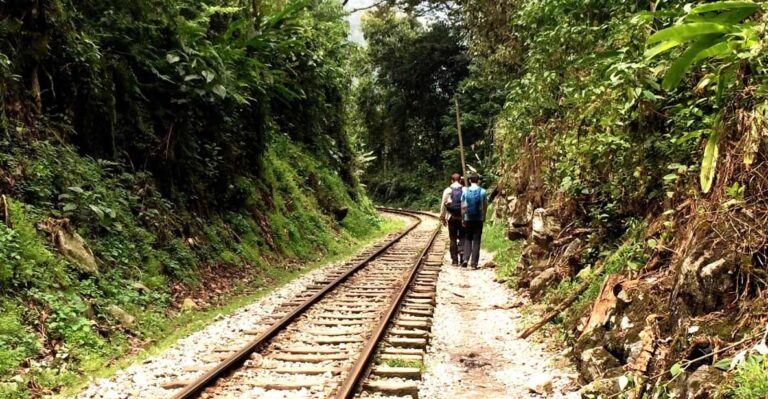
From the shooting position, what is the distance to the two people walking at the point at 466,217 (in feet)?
41.3

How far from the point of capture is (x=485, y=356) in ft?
20.8

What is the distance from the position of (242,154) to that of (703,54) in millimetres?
11740

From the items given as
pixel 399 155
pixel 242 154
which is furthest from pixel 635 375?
pixel 399 155

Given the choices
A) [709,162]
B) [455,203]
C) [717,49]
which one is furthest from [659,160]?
[455,203]

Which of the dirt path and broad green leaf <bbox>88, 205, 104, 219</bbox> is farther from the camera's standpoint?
broad green leaf <bbox>88, 205, 104, 219</bbox>

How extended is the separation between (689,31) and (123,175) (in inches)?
336

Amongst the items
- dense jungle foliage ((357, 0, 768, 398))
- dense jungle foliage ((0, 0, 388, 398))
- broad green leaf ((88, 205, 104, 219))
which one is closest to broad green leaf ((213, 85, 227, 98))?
dense jungle foliage ((0, 0, 388, 398))

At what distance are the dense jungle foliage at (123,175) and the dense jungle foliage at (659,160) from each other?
5.45 m

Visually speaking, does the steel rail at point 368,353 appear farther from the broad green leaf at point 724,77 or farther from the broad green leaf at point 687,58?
the broad green leaf at point 724,77

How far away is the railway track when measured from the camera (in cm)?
488

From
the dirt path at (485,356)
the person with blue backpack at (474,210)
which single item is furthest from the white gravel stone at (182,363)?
the person with blue backpack at (474,210)

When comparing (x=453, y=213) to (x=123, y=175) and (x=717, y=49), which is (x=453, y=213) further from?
(x=717, y=49)

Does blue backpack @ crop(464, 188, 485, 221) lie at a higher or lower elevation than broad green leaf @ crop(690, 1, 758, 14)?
lower

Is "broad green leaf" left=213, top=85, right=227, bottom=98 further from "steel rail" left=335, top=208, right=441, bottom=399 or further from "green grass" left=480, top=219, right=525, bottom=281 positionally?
"green grass" left=480, top=219, right=525, bottom=281
